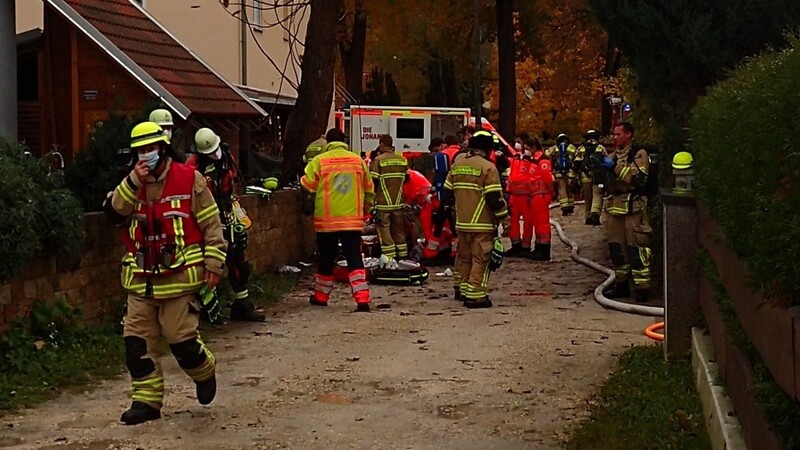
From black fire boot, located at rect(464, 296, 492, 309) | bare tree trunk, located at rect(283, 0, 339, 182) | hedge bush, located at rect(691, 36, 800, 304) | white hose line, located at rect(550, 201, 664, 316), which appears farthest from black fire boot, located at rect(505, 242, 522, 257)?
hedge bush, located at rect(691, 36, 800, 304)

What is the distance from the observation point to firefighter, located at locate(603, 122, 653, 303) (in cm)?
1309

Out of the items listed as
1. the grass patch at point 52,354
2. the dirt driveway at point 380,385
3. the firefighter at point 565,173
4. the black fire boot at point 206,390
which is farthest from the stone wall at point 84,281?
the firefighter at point 565,173

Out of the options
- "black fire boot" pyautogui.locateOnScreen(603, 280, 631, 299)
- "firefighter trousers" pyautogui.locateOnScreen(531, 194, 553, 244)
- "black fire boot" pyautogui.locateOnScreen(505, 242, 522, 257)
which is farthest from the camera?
"black fire boot" pyautogui.locateOnScreen(505, 242, 522, 257)

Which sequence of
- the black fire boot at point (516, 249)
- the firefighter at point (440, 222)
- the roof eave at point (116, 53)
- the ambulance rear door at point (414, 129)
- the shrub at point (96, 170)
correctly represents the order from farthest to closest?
the ambulance rear door at point (414, 129)
the black fire boot at point (516, 249)
the roof eave at point (116, 53)
the firefighter at point (440, 222)
the shrub at point (96, 170)

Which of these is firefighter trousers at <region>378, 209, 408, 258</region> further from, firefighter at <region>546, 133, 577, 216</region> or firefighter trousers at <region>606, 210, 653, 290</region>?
firefighter at <region>546, 133, 577, 216</region>

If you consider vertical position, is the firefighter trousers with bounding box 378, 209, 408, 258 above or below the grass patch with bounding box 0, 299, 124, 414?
above

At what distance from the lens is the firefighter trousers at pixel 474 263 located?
13.5 m

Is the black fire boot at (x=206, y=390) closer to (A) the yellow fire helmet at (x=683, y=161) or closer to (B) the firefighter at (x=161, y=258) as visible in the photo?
(B) the firefighter at (x=161, y=258)

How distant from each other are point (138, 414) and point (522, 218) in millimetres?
12708

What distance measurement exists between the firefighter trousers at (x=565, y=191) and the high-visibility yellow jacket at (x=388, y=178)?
33.4 ft

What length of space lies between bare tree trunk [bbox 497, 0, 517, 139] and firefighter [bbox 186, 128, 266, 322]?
73.6 feet

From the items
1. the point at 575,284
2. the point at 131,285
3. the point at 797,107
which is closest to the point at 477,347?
the point at 131,285


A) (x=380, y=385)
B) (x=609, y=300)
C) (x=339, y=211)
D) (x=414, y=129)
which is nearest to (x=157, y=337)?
(x=380, y=385)

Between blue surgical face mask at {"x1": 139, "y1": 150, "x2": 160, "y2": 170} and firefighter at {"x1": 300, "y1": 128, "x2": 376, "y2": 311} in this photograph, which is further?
firefighter at {"x1": 300, "y1": 128, "x2": 376, "y2": 311}
